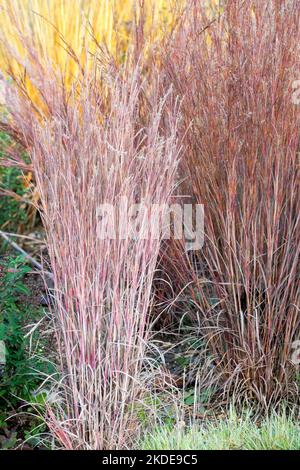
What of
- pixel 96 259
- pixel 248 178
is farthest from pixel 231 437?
pixel 248 178

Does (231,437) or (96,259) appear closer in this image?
(96,259)

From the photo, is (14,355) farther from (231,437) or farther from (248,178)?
(248,178)

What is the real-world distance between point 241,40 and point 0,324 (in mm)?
1610

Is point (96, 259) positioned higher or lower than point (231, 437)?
higher

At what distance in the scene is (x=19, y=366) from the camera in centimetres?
360

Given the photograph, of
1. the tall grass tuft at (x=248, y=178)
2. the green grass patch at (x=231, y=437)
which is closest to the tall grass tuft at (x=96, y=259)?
the green grass patch at (x=231, y=437)

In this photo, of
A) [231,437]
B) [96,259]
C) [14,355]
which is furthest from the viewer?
[14,355]

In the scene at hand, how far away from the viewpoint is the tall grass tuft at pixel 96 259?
3.26 meters

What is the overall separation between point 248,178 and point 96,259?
85cm

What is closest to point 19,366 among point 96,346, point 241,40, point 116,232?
point 96,346

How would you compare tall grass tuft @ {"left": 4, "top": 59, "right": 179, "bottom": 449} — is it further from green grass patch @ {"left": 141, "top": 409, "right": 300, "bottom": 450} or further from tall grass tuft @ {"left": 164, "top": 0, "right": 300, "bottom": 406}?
tall grass tuft @ {"left": 164, "top": 0, "right": 300, "bottom": 406}

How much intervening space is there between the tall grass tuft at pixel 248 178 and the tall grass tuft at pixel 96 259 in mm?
420

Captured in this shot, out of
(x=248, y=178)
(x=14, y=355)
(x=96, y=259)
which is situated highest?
(x=248, y=178)

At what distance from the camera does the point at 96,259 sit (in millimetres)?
3271
